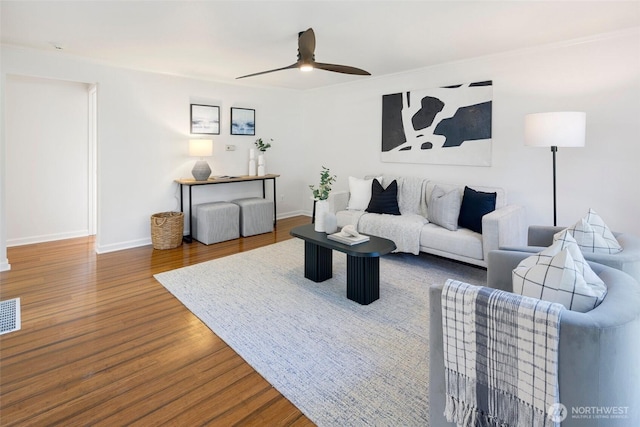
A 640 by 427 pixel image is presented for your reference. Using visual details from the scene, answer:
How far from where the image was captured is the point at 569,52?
11.6 ft

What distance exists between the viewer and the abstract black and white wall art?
418cm

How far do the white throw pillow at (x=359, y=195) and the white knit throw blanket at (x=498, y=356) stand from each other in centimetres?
336

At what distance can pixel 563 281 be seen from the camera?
1.31m

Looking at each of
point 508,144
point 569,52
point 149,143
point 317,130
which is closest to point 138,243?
point 149,143

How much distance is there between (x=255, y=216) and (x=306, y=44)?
9.57ft

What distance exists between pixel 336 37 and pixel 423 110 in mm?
1885

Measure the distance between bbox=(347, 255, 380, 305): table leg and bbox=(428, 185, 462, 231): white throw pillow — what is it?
125cm

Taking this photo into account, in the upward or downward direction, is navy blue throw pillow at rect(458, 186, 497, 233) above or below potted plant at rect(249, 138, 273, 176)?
below

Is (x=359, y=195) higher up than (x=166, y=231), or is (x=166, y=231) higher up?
(x=359, y=195)

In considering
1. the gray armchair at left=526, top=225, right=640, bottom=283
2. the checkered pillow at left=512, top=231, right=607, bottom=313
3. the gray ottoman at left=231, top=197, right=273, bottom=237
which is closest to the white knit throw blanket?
the checkered pillow at left=512, top=231, right=607, bottom=313

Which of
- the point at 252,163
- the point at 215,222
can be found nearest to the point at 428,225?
the point at 215,222

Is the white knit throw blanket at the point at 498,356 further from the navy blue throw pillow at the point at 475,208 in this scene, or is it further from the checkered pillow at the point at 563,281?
the navy blue throw pillow at the point at 475,208

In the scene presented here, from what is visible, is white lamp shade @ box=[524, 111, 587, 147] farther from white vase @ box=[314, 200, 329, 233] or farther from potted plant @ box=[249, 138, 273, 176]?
potted plant @ box=[249, 138, 273, 176]

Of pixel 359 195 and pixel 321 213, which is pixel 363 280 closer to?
pixel 321 213
